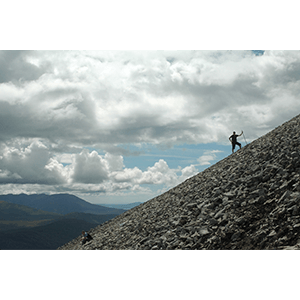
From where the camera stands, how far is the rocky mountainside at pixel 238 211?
483 inches

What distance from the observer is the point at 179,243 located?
13.7 meters

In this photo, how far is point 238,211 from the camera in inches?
563

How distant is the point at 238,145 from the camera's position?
27.7 metres

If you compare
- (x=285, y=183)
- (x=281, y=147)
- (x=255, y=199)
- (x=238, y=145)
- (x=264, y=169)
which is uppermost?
(x=238, y=145)

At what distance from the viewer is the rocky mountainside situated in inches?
483

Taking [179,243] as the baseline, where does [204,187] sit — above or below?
above
